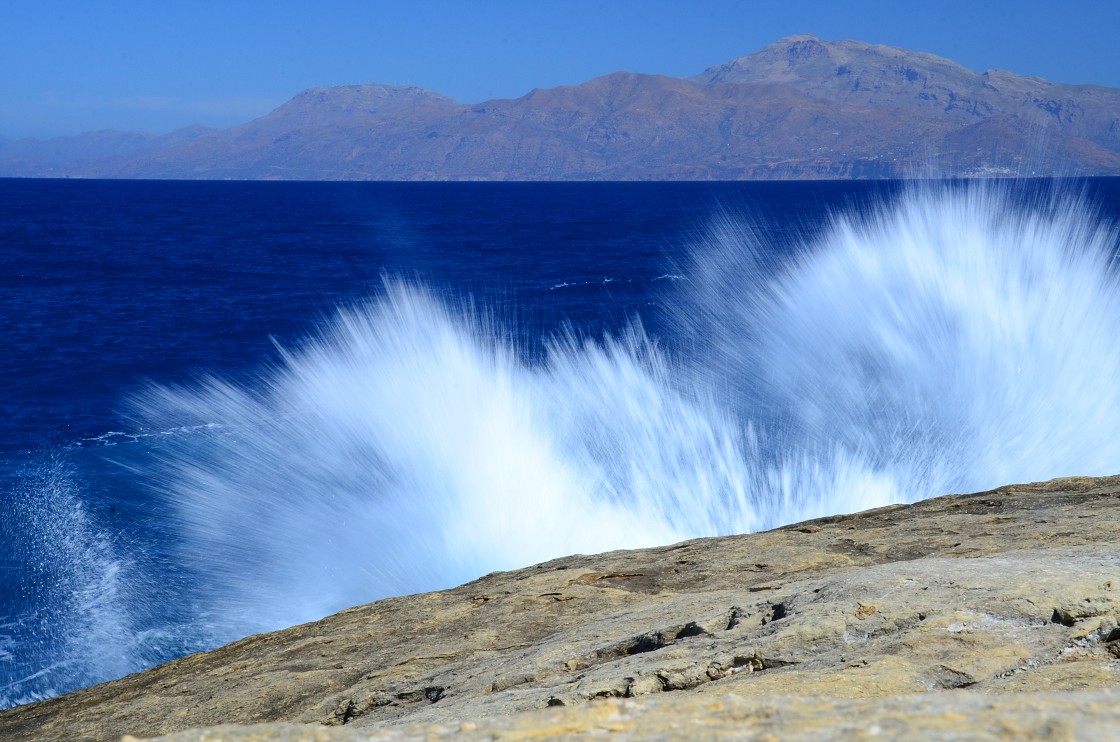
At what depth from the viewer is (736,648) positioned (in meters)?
4.52

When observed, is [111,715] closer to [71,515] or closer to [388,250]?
[71,515]

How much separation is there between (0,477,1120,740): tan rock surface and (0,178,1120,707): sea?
5701 millimetres

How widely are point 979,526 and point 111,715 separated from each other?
6.33 metres

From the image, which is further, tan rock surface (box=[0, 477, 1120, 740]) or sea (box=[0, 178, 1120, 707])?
sea (box=[0, 178, 1120, 707])

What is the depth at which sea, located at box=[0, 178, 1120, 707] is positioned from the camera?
13.9m

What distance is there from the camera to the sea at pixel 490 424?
13922mm

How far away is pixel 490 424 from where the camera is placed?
1811cm

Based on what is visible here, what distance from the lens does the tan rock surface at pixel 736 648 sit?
9.12 feet

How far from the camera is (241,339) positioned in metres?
31.3

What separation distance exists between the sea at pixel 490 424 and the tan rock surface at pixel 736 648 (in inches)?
224

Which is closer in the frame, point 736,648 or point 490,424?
point 736,648

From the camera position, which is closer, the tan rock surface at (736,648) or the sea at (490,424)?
the tan rock surface at (736,648)

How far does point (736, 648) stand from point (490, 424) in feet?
45.2

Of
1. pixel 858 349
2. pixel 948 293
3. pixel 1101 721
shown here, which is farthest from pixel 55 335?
pixel 1101 721
